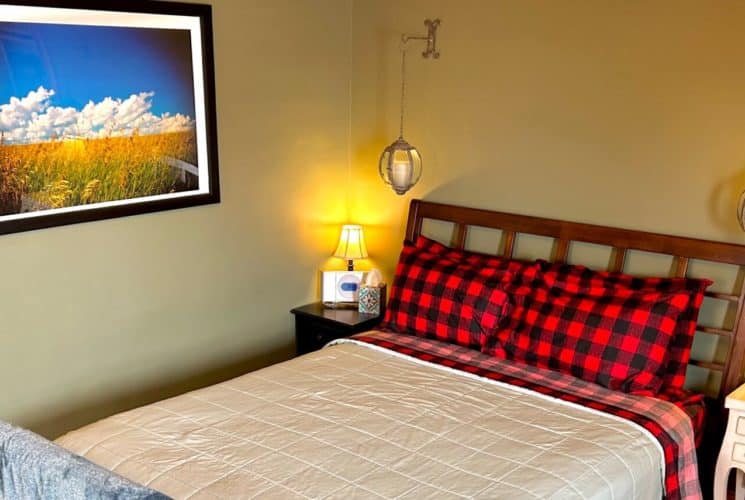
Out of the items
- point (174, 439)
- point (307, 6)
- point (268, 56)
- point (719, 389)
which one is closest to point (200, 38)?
point (268, 56)

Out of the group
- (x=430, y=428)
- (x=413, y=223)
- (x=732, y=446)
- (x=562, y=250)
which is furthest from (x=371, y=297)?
(x=732, y=446)

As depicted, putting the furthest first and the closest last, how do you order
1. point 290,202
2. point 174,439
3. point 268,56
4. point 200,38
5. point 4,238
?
point 290,202 → point 268,56 → point 200,38 → point 4,238 → point 174,439

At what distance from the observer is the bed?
233 centimetres

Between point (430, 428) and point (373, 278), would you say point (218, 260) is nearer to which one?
point (373, 278)

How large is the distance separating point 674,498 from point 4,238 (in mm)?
2468

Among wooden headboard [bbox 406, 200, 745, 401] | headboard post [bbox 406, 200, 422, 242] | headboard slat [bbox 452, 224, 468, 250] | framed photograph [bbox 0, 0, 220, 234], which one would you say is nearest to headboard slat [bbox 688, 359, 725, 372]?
wooden headboard [bbox 406, 200, 745, 401]

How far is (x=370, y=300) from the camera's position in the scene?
12.7ft

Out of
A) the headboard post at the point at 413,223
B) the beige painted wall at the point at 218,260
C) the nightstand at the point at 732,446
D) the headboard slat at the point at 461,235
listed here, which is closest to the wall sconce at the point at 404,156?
the headboard post at the point at 413,223

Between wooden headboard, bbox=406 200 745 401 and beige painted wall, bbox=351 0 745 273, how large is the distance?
0.05m

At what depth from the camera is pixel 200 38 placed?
3.37m

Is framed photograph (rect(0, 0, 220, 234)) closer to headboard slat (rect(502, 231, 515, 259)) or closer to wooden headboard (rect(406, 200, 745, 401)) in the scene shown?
wooden headboard (rect(406, 200, 745, 401))

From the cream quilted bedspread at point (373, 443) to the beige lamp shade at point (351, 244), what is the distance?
42.5 inches

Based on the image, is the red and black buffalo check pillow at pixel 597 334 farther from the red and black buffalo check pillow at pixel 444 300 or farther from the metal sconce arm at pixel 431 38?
the metal sconce arm at pixel 431 38

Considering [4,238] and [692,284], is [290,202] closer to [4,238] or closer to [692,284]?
[4,238]
